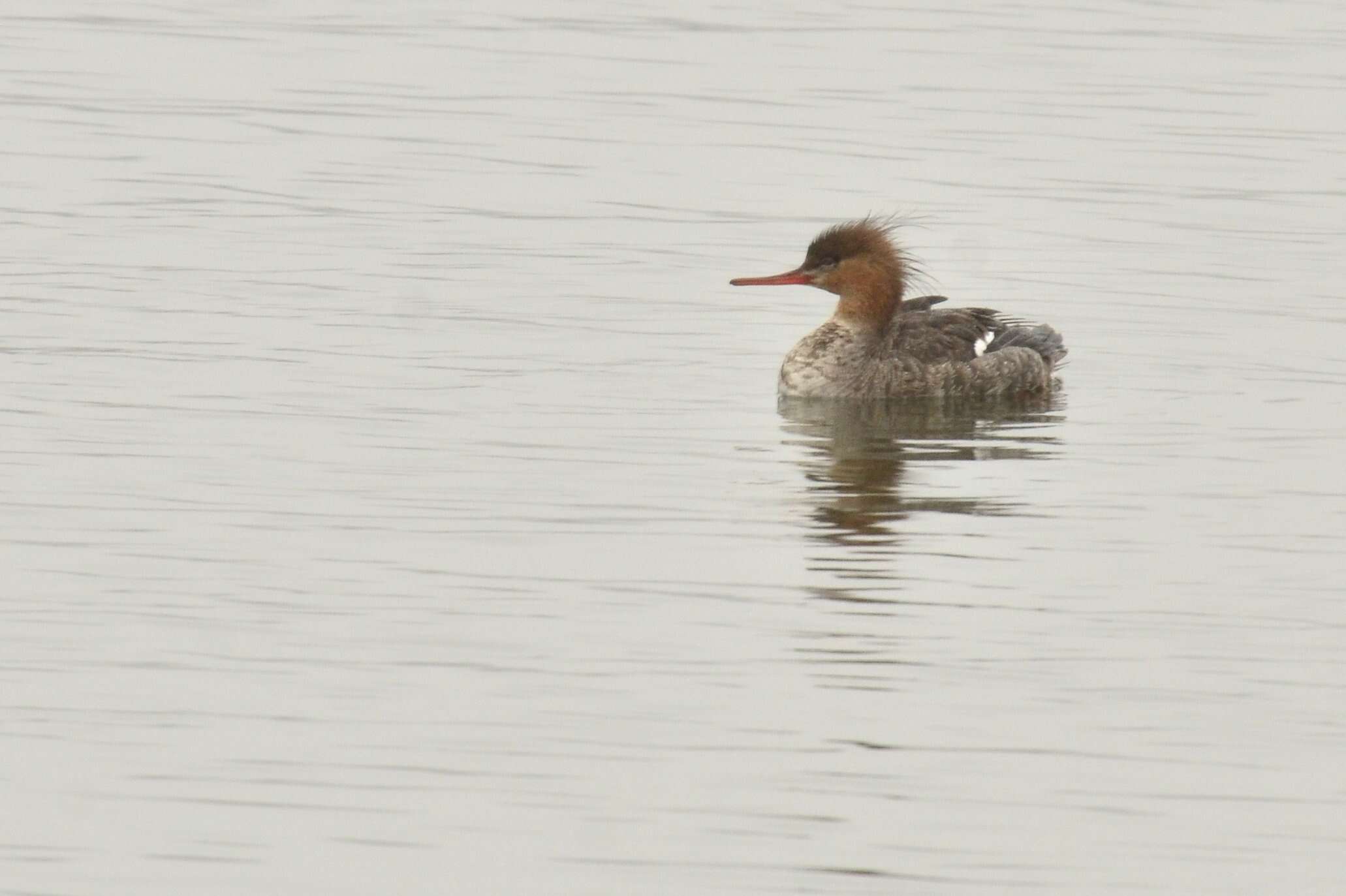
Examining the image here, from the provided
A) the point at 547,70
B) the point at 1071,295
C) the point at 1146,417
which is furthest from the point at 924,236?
the point at 547,70

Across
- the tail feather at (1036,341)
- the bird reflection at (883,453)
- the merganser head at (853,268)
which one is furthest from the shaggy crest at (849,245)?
the bird reflection at (883,453)

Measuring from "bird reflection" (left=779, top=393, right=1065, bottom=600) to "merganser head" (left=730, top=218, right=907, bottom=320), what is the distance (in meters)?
0.90

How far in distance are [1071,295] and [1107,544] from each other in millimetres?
7641

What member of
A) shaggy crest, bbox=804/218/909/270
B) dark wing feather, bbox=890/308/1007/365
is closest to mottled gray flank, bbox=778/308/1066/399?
dark wing feather, bbox=890/308/1007/365

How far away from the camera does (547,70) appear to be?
97.9ft

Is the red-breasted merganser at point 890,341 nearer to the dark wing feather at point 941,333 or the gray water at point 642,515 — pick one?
the dark wing feather at point 941,333

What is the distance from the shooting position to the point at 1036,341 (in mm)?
16531

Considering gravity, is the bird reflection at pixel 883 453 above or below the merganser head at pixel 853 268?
below

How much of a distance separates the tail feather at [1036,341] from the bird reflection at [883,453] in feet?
1.11

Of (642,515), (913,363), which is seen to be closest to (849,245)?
(913,363)

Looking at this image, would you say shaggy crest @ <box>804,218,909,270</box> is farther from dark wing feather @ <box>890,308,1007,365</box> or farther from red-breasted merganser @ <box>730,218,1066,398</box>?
dark wing feather @ <box>890,308,1007,365</box>

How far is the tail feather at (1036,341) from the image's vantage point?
53.8 feet

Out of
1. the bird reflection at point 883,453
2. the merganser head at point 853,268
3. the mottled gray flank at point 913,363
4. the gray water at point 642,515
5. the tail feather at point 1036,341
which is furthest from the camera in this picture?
the merganser head at point 853,268

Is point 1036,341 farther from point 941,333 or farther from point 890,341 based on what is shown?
point 890,341
